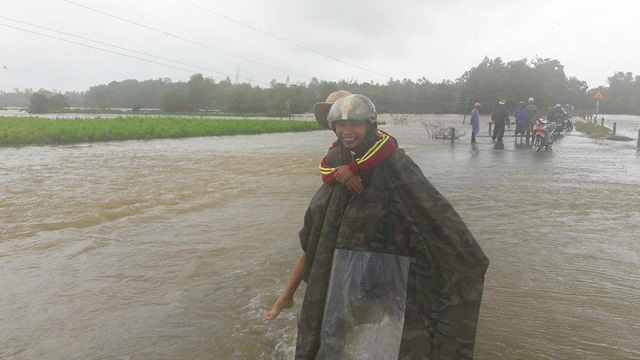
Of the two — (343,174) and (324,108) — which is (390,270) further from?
(324,108)

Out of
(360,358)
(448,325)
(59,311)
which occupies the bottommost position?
(59,311)

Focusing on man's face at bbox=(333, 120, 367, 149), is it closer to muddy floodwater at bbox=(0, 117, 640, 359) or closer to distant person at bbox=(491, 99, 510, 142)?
muddy floodwater at bbox=(0, 117, 640, 359)

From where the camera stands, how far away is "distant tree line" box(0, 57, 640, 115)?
239 feet

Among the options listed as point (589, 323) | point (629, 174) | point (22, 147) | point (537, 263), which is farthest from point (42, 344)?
point (22, 147)

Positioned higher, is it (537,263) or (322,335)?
(322,335)

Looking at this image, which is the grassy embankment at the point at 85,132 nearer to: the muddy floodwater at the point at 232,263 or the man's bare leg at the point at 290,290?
the muddy floodwater at the point at 232,263

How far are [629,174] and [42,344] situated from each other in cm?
1079

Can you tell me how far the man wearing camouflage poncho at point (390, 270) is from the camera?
1.75 m

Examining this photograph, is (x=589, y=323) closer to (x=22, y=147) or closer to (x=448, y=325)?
(x=448, y=325)

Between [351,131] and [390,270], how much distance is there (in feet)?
1.85

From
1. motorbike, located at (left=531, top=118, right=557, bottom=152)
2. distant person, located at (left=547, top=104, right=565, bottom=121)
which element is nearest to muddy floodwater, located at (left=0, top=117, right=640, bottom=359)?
motorbike, located at (left=531, top=118, right=557, bottom=152)

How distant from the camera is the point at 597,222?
593 centimetres

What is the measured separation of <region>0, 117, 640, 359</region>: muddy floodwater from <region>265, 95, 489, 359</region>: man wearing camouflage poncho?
4.15 feet

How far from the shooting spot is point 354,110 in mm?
1814
